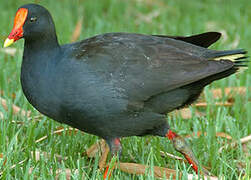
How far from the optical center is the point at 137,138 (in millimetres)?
4477

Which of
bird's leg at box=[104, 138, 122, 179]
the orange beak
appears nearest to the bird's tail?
bird's leg at box=[104, 138, 122, 179]

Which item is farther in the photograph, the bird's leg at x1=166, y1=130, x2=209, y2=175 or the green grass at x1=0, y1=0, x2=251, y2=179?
the bird's leg at x1=166, y1=130, x2=209, y2=175

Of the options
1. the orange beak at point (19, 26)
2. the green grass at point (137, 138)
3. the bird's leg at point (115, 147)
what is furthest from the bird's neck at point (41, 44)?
the bird's leg at point (115, 147)

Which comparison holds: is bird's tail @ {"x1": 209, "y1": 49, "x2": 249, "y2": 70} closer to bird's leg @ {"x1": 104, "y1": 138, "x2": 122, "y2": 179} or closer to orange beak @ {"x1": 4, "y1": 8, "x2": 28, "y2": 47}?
bird's leg @ {"x1": 104, "y1": 138, "x2": 122, "y2": 179}

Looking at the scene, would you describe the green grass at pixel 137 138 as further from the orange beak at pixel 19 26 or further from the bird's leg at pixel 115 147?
the orange beak at pixel 19 26

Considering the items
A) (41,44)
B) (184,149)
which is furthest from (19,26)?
(184,149)

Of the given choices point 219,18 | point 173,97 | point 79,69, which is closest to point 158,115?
point 173,97

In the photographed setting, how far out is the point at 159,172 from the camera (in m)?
3.71

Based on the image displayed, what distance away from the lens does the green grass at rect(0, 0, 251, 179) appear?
3861mm

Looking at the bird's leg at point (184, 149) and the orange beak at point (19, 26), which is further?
the bird's leg at point (184, 149)

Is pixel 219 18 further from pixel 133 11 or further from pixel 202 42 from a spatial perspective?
pixel 202 42

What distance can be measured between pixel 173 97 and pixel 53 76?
889 mm

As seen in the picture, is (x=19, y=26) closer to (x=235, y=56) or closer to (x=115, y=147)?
(x=115, y=147)

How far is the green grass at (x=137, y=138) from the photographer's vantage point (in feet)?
12.7
